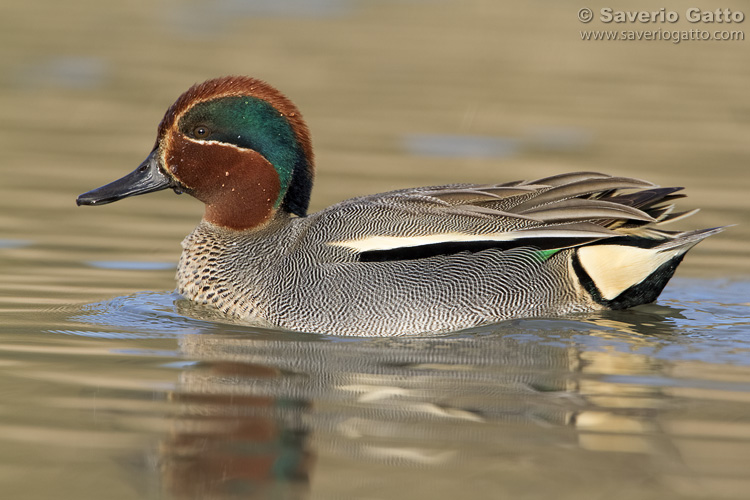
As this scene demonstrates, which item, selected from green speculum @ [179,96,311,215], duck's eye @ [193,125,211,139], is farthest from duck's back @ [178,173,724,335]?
duck's eye @ [193,125,211,139]

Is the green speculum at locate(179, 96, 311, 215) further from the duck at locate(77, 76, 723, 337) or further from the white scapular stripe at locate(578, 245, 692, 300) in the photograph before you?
the white scapular stripe at locate(578, 245, 692, 300)

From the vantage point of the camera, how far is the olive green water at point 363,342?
4.86 metres

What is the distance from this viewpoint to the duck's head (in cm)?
738

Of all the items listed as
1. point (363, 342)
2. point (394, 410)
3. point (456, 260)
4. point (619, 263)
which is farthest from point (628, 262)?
point (394, 410)

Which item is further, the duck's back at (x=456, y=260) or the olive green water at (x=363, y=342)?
the duck's back at (x=456, y=260)

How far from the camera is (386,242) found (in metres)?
6.98

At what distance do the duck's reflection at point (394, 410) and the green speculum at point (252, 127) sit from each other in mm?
1166

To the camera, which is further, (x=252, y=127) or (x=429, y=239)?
(x=252, y=127)

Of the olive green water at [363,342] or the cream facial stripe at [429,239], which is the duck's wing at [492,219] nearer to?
the cream facial stripe at [429,239]

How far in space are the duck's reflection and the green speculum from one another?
1.17m

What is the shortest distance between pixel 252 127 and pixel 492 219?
1528 mm

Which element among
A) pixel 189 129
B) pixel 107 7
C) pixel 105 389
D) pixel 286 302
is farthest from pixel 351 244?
pixel 107 7

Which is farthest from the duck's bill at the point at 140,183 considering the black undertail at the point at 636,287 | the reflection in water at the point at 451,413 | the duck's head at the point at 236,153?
the black undertail at the point at 636,287

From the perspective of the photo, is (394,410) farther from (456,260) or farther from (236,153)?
(236,153)
